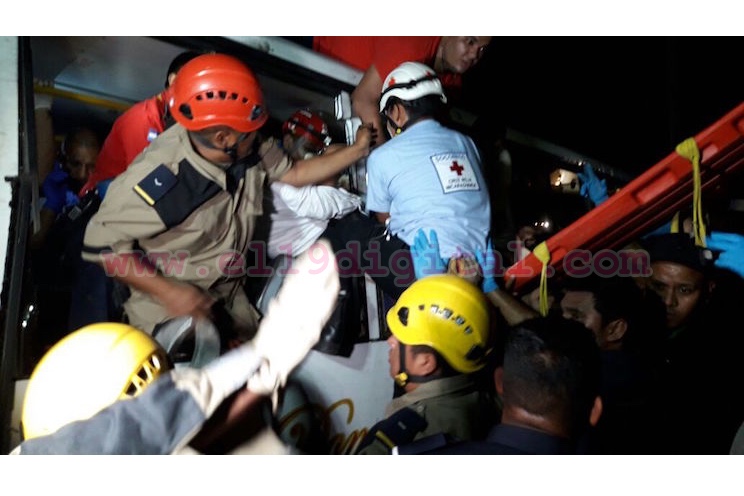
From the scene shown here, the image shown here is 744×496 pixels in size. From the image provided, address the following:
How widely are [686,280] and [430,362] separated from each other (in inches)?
80.5

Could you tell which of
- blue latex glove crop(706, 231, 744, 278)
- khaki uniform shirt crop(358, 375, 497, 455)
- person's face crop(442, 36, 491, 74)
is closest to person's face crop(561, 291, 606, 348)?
khaki uniform shirt crop(358, 375, 497, 455)

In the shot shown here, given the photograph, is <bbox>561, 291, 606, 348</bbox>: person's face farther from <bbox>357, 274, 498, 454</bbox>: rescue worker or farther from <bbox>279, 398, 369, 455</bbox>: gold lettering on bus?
<bbox>279, 398, 369, 455</bbox>: gold lettering on bus

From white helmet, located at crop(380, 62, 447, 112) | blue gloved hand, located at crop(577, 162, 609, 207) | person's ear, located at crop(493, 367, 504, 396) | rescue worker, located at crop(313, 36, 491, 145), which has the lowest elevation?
person's ear, located at crop(493, 367, 504, 396)

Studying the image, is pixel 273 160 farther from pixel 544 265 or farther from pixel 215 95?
pixel 544 265

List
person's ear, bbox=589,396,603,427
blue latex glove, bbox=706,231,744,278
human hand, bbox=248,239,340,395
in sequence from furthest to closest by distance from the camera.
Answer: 1. blue latex glove, bbox=706,231,744,278
2. person's ear, bbox=589,396,603,427
3. human hand, bbox=248,239,340,395

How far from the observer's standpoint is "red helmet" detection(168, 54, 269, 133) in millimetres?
2605

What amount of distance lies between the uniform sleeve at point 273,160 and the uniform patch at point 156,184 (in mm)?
592

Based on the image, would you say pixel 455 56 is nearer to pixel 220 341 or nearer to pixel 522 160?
pixel 522 160

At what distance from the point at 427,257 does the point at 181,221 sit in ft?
3.94

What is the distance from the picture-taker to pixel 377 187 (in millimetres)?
3145

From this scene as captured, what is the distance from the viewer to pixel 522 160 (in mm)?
4492

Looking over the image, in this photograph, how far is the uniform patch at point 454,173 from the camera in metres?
2.97

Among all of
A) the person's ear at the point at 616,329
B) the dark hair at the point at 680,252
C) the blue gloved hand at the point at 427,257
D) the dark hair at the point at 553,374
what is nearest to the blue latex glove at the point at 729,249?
the dark hair at the point at 680,252

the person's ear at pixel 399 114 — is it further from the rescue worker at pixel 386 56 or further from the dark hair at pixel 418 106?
the rescue worker at pixel 386 56
